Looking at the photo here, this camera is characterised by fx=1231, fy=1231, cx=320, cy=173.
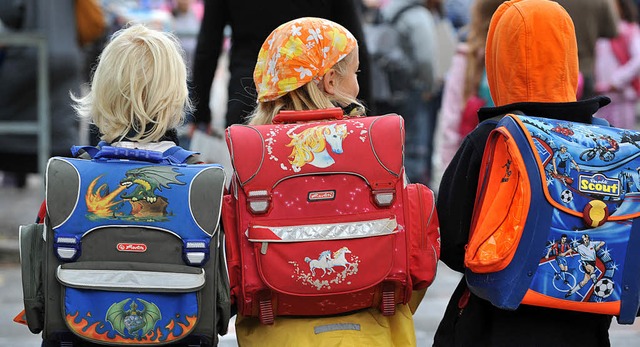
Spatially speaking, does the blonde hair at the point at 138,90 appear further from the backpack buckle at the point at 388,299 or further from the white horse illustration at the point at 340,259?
the backpack buckle at the point at 388,299

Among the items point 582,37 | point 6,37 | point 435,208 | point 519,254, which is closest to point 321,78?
point 435,208

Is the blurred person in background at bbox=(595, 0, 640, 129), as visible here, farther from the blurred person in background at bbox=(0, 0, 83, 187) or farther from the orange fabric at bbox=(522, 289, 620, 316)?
the orange fabric at bbox=(522, 289, 620, 316)

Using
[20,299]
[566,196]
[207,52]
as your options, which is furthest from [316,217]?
[20,299]

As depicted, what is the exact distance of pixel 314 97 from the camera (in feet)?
12.3

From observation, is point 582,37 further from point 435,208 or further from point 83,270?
point 83,270

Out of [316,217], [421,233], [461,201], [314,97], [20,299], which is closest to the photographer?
[316,217]

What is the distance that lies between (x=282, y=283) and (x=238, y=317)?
0.31 m

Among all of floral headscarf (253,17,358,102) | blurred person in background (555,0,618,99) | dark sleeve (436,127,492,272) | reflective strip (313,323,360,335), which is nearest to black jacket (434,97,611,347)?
dark sleeve (436,127,492,272)

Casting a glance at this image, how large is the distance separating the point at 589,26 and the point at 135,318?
15.5ft

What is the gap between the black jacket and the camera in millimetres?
3576

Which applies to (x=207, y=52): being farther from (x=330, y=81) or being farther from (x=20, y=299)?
(x=20, y=299)

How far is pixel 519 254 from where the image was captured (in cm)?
339

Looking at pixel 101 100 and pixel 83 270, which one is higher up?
pixel 101 100

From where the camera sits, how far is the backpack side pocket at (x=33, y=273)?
3357mm
